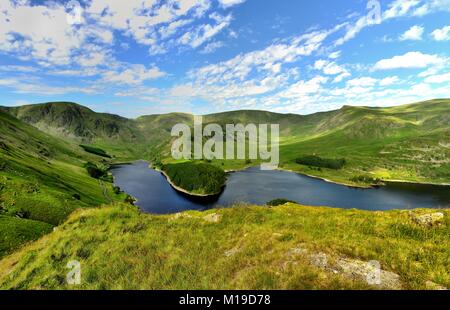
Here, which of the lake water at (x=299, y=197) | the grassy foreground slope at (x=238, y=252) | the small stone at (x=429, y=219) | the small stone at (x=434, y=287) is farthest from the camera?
the lake water at (x=299, y=197)

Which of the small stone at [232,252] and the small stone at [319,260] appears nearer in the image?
the small stone at [319,260]

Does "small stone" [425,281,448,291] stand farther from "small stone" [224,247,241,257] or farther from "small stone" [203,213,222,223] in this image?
"small stone" [203,213,222,223]

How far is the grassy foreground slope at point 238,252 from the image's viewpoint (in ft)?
38.1

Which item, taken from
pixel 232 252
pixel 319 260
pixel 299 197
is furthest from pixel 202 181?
pixel 319 260

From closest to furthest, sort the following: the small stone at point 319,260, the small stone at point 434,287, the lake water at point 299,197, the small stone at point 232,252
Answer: the small stone at point 434,287, the small stone at point 319,260, the small stone at point 232,252, the lake water at point 299,197

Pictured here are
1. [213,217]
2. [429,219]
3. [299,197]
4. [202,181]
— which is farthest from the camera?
[202,181]

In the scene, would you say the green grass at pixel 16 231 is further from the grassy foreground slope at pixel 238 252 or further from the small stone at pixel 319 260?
the small stone at pixel 319 260

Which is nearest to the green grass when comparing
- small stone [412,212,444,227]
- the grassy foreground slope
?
the grassy foreground slope

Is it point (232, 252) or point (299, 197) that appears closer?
point (232, 252)

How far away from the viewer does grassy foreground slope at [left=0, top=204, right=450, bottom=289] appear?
1160 cm

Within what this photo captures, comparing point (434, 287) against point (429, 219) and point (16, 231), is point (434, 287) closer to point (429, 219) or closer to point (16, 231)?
point (429, 219)

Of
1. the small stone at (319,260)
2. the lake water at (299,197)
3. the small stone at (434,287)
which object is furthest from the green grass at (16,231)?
the lake water at (299,197)

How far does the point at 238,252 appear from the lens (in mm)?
14781
